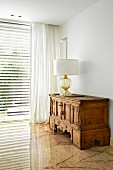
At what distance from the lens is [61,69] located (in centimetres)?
374

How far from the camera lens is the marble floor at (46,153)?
7.95ft

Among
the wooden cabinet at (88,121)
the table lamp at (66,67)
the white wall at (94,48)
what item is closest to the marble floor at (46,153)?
the wooden cabinet at (88,121)

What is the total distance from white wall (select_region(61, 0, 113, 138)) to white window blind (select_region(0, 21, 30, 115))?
116 centimetres

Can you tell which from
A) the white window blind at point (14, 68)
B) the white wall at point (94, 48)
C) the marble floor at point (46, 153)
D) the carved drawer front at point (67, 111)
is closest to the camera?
the marble floor at point (46, 153)

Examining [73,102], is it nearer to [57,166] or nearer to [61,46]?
[57,166]

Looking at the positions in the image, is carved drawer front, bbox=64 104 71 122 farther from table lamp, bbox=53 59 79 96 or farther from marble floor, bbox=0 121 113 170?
table lamp, bbox=53 59 79 96

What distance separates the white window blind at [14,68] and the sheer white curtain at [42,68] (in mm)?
220

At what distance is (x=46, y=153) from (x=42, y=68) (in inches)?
94.3

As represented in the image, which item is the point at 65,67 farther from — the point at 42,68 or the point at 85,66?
the point at 42,68

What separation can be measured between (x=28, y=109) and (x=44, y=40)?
171 cm

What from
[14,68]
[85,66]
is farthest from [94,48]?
[14,68]

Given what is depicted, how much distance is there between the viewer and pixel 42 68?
4.80 m

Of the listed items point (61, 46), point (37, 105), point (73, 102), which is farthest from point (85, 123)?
point (61, 46)

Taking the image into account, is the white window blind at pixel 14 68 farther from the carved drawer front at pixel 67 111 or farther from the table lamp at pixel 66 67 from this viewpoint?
the carved drawer front at pixel 67 111
